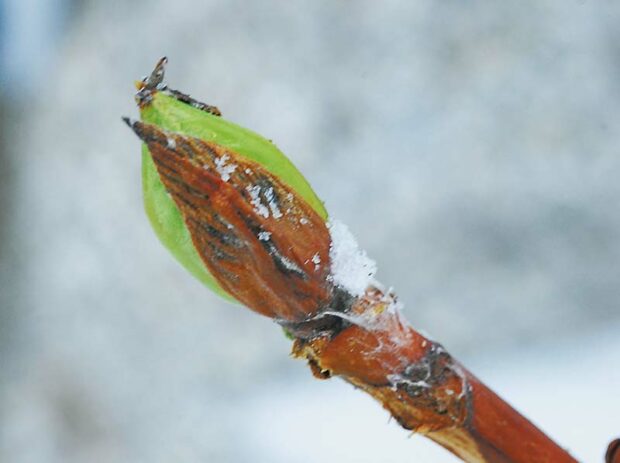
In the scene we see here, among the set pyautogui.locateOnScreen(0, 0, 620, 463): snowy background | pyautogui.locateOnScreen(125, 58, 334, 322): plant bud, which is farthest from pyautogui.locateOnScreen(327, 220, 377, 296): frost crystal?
pyautogui.locateOnScreen(0, 0, 620, 463): snowy background

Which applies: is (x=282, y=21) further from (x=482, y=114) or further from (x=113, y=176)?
(x=113, y=176)

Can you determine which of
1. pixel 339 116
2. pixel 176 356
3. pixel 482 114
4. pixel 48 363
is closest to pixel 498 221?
pixel 482 114

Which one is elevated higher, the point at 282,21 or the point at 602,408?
the point at 282,21

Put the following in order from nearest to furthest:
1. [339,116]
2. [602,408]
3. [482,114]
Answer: [602,408]
[482,114]
[339,116]

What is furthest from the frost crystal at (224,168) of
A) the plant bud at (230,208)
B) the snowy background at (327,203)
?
the snowy background at (327,203)

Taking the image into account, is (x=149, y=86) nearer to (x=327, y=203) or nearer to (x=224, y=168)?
(x=224, y=168)

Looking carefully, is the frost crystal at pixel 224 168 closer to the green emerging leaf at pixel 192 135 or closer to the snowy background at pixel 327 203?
the green emerging leaf at pixel 192 135
